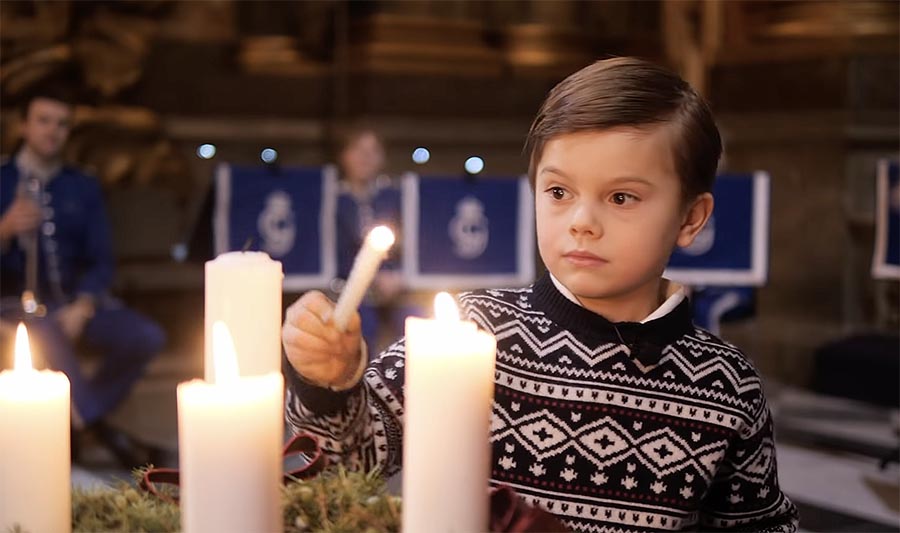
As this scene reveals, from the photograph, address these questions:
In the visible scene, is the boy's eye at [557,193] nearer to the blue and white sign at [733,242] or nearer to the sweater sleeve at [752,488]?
the sweater sleeve at [752,488]

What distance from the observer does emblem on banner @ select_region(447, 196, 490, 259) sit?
17.9 ft

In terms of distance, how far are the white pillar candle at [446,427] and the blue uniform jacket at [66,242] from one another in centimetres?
434

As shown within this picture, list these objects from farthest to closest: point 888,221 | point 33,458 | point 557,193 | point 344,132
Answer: point 344,132 → point 888,221 → point 557,193 → point 33,458

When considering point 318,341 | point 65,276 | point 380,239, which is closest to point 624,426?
point 318,341

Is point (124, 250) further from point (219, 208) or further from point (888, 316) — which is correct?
point (888, 316)

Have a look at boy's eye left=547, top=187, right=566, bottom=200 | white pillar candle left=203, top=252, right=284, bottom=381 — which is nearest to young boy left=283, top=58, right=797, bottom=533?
boy's eye left=547, top=187, right=566, bottom=200

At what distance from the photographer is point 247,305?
0.98 m

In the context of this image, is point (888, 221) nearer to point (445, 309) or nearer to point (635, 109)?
point (635, 109)

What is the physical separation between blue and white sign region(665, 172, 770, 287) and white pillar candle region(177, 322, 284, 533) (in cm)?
447

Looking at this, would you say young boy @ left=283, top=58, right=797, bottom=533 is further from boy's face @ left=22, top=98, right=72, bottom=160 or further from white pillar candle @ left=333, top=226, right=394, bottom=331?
boy's face @ left=22, top=98, right=72, bottom=160

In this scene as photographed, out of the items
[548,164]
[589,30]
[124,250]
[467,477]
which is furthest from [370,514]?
[589,30]

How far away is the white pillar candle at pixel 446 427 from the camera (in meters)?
0.83

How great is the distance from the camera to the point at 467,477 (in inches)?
33.3

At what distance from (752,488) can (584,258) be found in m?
0.32
